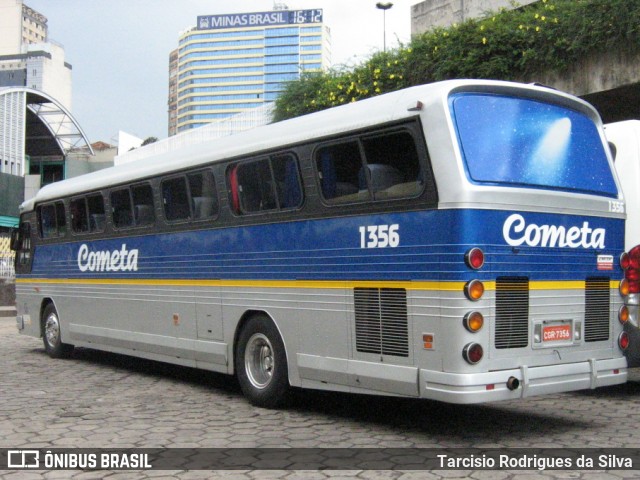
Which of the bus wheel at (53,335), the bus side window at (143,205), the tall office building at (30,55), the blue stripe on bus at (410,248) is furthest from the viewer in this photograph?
the tall office building at (30,55)

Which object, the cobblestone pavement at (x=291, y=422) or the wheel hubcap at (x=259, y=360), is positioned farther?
the wheel hubcap at (x=259, y=360)

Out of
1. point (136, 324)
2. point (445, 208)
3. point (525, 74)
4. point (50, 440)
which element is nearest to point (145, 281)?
point (136, 324)

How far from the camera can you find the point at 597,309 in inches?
302

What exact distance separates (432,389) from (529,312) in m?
1.08

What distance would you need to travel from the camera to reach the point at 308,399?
9289mm

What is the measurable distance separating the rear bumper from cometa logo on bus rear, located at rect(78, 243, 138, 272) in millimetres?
5945

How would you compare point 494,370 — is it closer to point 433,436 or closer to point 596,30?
point 433,436

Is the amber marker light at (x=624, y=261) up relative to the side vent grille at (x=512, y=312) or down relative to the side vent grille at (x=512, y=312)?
up

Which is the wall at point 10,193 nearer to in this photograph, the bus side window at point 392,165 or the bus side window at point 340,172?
the bus side window at point 340,172

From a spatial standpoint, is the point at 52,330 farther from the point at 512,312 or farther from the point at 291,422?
the point at 512,312

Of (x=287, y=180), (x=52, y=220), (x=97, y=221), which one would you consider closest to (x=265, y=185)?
(x=287, y=180)

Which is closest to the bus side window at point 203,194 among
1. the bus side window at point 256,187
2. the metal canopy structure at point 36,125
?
the bus side window at point 256,187

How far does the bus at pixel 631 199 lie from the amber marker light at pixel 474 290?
2117 mm

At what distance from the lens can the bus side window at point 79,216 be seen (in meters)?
13.0
